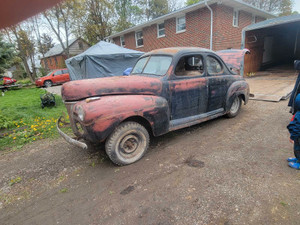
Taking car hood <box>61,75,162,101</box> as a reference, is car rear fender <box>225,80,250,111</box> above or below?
below

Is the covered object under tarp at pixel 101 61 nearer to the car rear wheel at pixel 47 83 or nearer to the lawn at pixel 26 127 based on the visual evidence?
the lawn at pixel 26 127

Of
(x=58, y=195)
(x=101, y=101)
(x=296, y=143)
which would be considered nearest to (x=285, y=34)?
(x=296, y=143)

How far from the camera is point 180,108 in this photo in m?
3.57

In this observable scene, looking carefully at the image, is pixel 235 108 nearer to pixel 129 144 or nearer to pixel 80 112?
pixel 129 144

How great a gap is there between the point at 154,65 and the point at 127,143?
5.83ft

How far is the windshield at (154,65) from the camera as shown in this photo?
3496mm

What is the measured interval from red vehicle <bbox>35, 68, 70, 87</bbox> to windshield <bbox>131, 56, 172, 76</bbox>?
14.8m

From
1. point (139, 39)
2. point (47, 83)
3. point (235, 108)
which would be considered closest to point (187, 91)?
point (235, 108)

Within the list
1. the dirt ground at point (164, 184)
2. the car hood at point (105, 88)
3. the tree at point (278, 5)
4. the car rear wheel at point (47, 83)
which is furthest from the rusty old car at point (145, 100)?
the tree at point (278, 5)

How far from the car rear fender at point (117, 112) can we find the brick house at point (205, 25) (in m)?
9.65

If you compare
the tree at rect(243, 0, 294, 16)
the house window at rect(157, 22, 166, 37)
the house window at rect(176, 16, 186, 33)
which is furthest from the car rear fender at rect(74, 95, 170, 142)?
the tree at rect(243, 0, 294, 16)

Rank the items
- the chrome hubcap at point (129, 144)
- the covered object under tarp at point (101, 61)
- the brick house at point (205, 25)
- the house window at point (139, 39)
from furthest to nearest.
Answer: the house window at point (139, 39) → the brick house at point (205, 25) → the covered object under tarp at point (101, 61) → the chrome hubcap at point (129, 144)

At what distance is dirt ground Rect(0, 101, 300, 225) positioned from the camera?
6.73 ft

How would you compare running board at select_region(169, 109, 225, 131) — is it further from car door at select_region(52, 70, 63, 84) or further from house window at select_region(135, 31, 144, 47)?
car door at select_region(52, 70, 63, 84)
